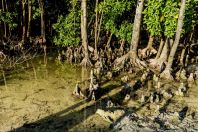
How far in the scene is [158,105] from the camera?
14109mm

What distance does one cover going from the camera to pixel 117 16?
59.7 ft

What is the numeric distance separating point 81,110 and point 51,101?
49.8 inches

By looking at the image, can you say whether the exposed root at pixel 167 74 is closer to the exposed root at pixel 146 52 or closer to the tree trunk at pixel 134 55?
the tree trunk at pixel 134 55

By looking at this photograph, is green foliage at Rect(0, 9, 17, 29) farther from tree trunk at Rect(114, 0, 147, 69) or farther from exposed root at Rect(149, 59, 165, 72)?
exposed root at Rect(149, 59, 165, 72)

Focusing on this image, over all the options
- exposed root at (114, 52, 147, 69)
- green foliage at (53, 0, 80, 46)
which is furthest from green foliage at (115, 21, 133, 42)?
green foliage at (53, 0, 80, 46)

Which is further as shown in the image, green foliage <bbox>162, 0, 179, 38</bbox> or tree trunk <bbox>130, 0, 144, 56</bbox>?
tree trunk <bbox>130, 0, 144, 56</bbox>

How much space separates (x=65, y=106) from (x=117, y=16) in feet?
19.2

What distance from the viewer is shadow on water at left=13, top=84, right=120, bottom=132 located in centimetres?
1256

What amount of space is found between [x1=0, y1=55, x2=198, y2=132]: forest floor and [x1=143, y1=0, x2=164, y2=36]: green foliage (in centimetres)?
220

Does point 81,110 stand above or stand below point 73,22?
below

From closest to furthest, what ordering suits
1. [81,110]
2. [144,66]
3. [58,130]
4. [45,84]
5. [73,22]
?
[58,130], [81,110], [45,84], [144,66], [73,22]

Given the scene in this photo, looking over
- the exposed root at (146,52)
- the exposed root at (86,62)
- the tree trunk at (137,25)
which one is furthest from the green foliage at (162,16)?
the exposed root at (86,62)

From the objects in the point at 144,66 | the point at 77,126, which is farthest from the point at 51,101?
the point at 144,66

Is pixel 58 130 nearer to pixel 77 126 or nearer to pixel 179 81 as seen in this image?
pixel 77 126
